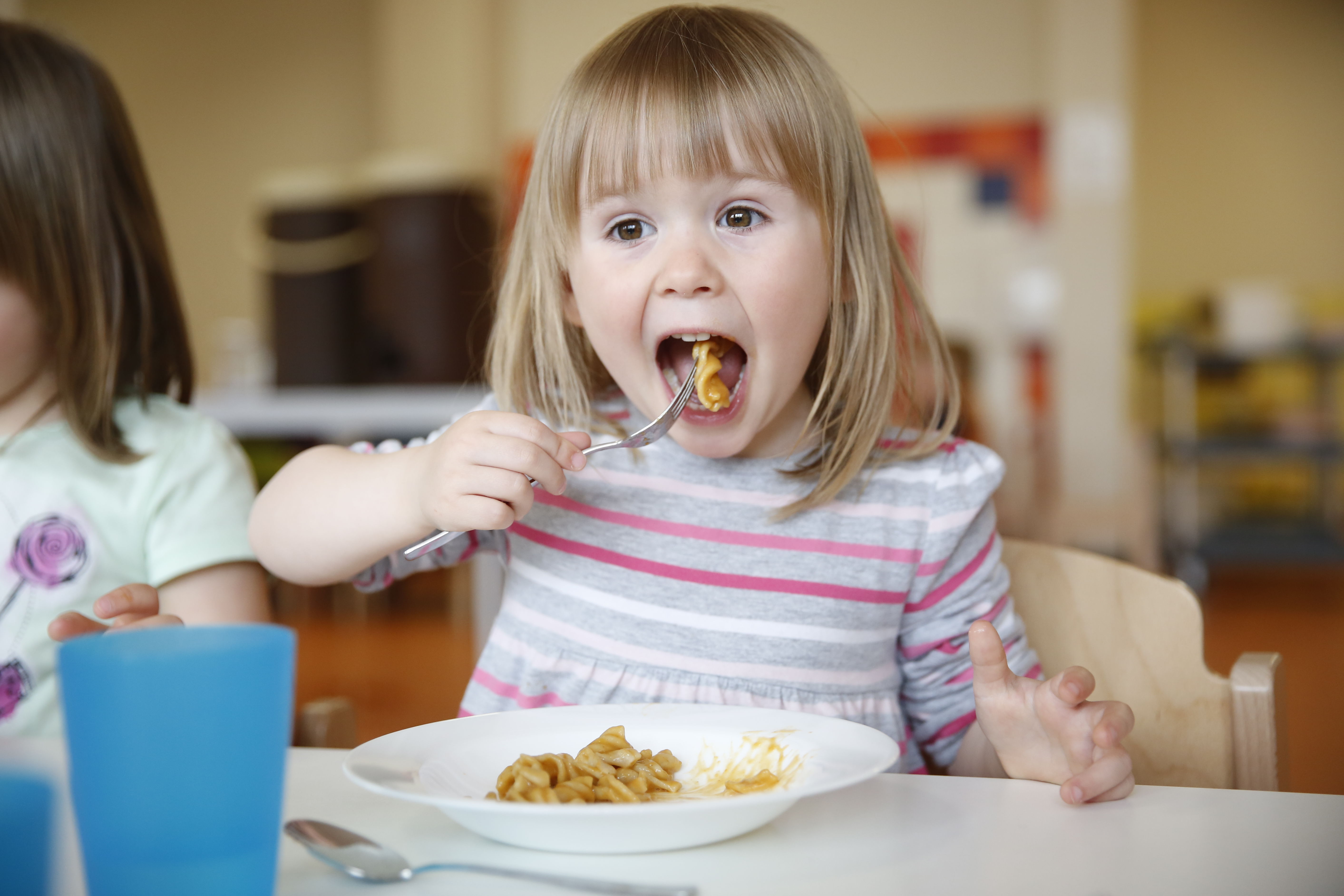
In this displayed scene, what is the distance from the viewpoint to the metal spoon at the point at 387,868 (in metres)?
0.42

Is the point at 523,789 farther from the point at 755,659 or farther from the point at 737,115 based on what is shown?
the point at 737,115

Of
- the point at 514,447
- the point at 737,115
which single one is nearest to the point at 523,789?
the point at 514,447

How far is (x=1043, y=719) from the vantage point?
607 millimetres

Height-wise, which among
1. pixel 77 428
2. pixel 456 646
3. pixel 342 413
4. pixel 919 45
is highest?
pixel 919 45

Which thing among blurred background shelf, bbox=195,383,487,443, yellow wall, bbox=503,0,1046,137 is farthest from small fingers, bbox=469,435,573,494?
yellow wall, bbox=503,0,1046,137

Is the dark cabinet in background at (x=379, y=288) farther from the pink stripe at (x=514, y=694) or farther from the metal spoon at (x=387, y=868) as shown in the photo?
the metal spoon at (x=387, y=868)

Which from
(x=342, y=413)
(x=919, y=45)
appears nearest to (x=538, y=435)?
(x=342, y=413)

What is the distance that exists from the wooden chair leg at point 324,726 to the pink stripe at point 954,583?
408 millimetres

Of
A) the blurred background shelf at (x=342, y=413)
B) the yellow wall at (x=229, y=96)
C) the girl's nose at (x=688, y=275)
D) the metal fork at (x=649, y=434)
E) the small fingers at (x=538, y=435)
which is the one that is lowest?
the blurred background shelf at (x=342, y=413)

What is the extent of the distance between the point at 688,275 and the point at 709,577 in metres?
0.24

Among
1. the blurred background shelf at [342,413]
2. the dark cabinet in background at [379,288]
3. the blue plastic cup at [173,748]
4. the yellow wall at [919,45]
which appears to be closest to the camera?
the blue plastic cup at [173,748]

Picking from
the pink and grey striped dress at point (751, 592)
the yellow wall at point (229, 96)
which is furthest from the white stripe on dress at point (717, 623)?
the yellow wall at point (229, 96)

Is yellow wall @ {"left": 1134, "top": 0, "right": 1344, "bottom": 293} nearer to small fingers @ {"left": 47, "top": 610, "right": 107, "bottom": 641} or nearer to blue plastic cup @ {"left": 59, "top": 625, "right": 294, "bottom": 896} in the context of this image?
small fingers @ {"left": 47, "top": 610, "right": 107, "bottom": 641}

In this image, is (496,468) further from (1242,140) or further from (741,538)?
(1242,140)
